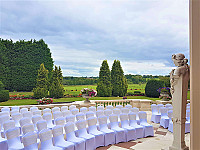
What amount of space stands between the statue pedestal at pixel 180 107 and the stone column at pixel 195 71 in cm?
230

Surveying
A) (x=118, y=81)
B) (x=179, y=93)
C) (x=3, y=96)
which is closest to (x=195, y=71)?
(x=179, y=93)

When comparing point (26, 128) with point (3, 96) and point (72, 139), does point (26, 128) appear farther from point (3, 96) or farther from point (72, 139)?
point (3, 96)

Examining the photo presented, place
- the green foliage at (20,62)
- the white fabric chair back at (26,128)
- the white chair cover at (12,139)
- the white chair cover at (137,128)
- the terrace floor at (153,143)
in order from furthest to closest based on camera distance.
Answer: the green foliage at (20,62)
the white chair cover at (137,128)
the terrace floor at (153,143)
the white fabric chair back at (26,128)
the white chair cover at (12,139)

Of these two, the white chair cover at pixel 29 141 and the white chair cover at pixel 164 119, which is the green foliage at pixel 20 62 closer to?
the white chair cover at pixel 164 119

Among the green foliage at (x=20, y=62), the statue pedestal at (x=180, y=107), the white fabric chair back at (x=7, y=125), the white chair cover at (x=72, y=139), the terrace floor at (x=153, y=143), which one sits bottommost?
the terrace floor at (x=153, y=143)

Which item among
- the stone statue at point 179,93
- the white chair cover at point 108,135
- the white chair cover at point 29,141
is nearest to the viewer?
the stone statue at point 179,93

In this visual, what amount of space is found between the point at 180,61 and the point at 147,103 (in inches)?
356

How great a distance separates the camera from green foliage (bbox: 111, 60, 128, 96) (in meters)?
19.3

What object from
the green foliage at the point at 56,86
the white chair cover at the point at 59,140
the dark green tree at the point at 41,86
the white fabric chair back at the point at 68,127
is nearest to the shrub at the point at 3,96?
the dark green tree at the point at 41,86

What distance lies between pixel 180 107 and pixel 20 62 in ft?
60.8

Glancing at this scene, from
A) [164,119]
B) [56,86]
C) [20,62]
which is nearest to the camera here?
[164,119]

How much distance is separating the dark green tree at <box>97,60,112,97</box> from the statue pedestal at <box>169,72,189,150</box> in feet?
48.0

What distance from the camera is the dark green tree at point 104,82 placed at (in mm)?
18641

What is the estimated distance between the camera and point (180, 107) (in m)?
3.89
